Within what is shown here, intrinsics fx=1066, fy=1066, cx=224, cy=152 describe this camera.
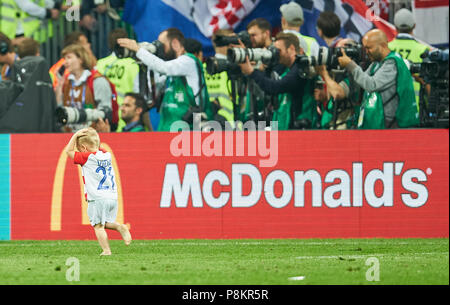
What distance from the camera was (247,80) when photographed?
1340 cm

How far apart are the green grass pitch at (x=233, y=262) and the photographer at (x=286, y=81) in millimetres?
1668

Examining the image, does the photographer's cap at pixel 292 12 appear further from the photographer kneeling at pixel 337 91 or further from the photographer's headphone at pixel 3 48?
the photographer's headphone at pixel 3 48

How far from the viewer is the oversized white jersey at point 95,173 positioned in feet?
34.8

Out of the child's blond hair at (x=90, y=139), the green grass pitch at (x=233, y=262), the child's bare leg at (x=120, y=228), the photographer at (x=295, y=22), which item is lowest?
the green grass pitch at (x=233, y=262)

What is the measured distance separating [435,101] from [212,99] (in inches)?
113

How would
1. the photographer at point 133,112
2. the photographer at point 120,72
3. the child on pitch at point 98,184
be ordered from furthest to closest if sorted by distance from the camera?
the photographer at point 120,72 → the photographer at point 133,112 → the child on pitch at point 98,184

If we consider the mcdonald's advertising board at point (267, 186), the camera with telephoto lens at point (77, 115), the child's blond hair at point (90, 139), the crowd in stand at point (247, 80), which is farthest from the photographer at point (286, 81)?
the child's blond hair at point (90, 139)

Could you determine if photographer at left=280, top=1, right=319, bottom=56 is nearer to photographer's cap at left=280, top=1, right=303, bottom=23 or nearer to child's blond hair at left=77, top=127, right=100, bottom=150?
photographer's cap at left=280, top=1, right=303, bottom=23

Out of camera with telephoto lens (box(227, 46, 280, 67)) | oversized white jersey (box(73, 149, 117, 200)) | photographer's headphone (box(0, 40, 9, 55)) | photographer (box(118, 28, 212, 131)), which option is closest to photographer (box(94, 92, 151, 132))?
photographer (box(118, 28, 212, 131))

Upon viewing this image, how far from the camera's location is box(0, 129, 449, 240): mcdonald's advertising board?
13172mm

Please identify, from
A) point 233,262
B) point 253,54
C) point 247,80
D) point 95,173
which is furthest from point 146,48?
point 233,262

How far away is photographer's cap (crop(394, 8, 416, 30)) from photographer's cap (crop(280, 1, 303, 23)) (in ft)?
4.11

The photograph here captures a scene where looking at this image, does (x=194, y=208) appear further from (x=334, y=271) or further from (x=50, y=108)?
(x=334, y=271)

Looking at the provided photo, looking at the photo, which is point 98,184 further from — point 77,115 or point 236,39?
point 236,39
